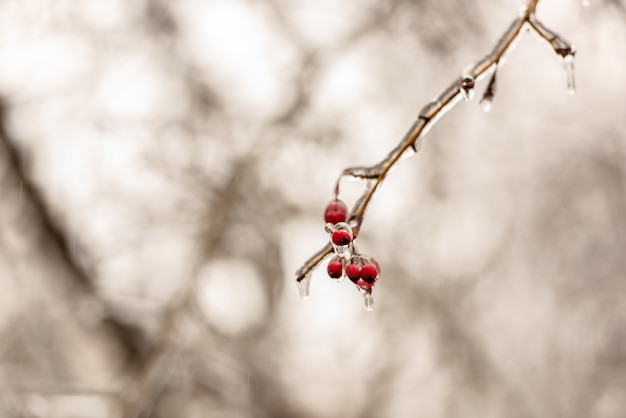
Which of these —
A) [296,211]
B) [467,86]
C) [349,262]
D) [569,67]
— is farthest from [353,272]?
[296,211]

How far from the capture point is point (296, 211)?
366 cm

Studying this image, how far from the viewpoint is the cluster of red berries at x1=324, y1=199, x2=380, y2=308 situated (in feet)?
2.77

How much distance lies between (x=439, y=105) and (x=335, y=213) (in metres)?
0.29

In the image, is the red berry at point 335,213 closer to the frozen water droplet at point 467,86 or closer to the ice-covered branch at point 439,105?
the ice-covered branch at point 439,105

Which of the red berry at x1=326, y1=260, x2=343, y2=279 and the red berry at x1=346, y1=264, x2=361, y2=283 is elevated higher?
the red berry at x1=326, y1=260, x2=343, y2=279

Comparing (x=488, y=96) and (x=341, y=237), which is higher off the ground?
(x=488, y=96)

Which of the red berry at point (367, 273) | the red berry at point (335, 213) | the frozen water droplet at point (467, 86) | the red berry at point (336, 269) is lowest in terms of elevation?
the red berry at point (367, 273)

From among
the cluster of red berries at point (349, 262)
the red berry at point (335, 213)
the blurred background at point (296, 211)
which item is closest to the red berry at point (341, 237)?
the cluster of red berries at point (349, 262)

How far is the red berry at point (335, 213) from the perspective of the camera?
1.10 m

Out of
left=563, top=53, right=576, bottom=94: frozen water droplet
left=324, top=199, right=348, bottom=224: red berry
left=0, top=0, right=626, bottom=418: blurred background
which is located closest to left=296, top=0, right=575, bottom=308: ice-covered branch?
left=563, top=53, right=576, bottom=94: frozen water droplet

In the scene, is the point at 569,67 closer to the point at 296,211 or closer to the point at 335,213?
the point at 335,213

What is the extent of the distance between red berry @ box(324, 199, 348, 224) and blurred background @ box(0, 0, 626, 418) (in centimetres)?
242

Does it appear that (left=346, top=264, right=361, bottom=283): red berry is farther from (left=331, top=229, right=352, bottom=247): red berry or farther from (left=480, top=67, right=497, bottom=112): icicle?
(left=480, top=67, right=497, bottom=112): icicle

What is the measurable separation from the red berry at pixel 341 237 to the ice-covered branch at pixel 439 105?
2 cm
